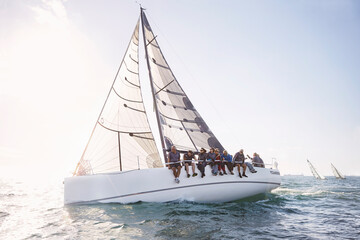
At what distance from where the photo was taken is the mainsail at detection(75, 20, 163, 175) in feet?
37.5

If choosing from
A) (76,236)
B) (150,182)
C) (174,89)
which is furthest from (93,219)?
(174,89)

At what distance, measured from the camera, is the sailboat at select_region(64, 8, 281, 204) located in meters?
9.09

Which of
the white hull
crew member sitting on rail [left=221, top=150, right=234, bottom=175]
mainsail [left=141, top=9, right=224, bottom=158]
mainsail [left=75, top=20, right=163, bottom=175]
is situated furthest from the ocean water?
mainsail [left=141, top=9, right=224, bottom=158]

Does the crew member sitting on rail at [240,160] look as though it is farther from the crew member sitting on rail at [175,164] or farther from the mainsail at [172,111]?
the mainsail at [172,111]

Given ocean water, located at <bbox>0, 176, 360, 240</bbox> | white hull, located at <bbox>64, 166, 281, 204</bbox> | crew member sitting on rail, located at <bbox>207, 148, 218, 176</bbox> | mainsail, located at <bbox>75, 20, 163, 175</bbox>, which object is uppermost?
mainsail, located at <bbox>75, 20, 163, 175</bbox>

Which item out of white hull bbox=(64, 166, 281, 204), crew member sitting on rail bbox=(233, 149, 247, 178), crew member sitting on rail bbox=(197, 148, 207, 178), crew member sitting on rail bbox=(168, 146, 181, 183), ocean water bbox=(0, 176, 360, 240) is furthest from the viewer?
crew member sitting on rail bbox=(233, 149, 247, 178)

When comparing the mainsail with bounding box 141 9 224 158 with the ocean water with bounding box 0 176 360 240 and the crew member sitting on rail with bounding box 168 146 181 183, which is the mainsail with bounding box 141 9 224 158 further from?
the ocean water with bounding box 0 176 360 240

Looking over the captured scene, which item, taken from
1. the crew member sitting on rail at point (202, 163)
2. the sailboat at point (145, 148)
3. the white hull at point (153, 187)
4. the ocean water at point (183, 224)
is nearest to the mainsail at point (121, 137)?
the sailboat at point (145, 148)

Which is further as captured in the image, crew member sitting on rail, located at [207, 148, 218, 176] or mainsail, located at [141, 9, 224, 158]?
mainsail, located at [141, 9, 224, 158]

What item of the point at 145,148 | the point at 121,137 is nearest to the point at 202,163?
the point at 145,148

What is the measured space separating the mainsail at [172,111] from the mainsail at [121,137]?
0.97 metres

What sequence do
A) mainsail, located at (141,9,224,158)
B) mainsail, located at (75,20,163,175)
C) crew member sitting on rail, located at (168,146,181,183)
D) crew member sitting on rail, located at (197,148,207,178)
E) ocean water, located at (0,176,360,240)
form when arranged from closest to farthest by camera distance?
ocean water, located at (0,176,360,240) < crew member sitting on rail, located at (168,146,181,183) < crew member sitting on rail, located at (197,148,207,178) < mainsail, located at (75,20,163,175) < mainsail, located at (141,9,224,158)

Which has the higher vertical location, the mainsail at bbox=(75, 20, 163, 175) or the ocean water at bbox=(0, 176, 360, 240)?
the mainsail at bbox=(75, 20, 163, 175)

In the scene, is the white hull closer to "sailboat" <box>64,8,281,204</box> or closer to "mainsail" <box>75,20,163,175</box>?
"sailboat" <box>64,8,281,204</box>
